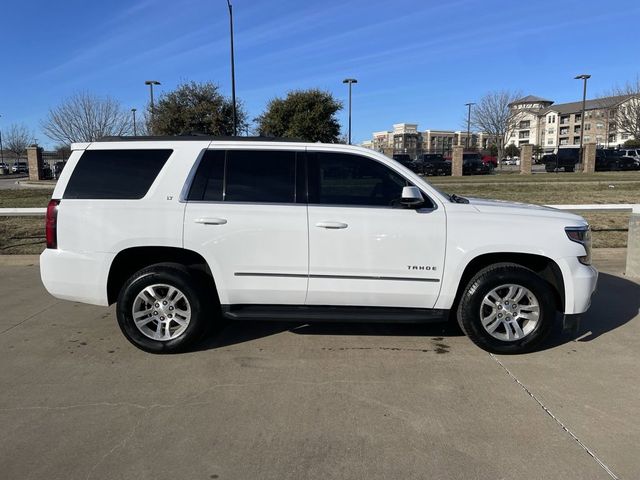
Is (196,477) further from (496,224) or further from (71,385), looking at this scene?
(496,224)

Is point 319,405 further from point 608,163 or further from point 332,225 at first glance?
point 608,163

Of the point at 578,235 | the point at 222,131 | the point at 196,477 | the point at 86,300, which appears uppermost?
the point at 222,131

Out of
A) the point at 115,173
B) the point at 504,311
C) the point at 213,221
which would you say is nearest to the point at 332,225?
the point at 213,221

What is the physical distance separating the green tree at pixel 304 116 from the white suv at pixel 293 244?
27.4 metres

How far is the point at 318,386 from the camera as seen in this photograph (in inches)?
158

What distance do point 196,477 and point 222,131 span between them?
2806 cm

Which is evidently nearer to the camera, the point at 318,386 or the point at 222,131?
the point at 318,386

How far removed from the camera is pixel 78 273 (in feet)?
15.3


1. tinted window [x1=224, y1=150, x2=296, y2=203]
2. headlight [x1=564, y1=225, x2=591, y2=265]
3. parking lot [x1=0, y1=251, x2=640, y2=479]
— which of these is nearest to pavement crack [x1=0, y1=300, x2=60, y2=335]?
parking lot [x1=0, y1=251, x2=640, y2=479]

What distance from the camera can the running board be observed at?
14.9 feet

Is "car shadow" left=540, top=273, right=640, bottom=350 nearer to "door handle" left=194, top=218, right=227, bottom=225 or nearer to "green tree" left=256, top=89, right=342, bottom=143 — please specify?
"door handle" left=194, top=218, right=227, bottom=225

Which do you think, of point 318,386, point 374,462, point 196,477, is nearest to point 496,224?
point 318,386

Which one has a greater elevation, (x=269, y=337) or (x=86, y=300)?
(x=86, y=300)

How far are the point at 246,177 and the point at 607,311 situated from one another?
4374 millimetres
